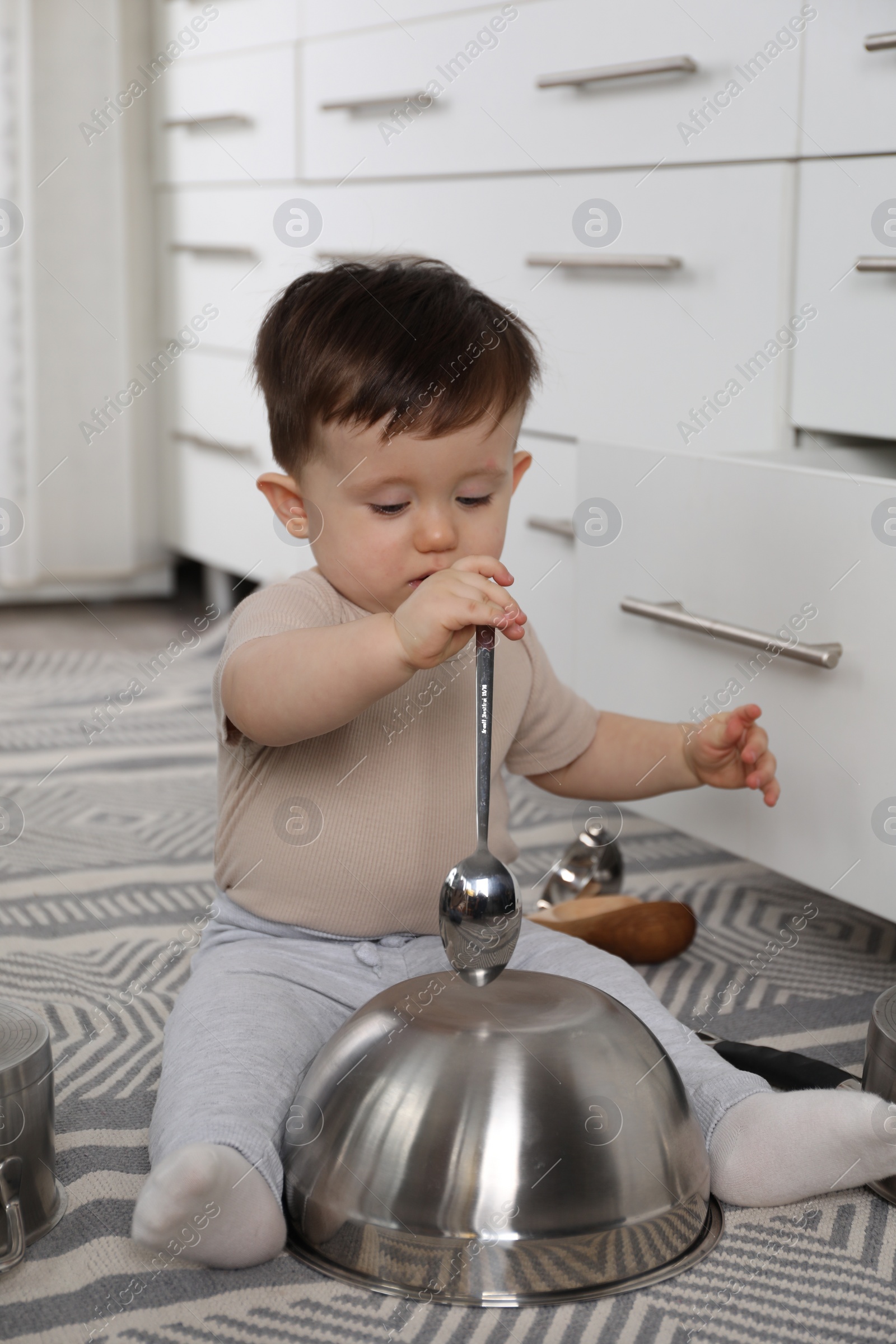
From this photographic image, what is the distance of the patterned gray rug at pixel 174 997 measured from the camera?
22.2 inches

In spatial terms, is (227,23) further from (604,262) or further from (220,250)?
(604,262)

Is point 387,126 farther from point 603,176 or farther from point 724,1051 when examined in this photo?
point 724,1051

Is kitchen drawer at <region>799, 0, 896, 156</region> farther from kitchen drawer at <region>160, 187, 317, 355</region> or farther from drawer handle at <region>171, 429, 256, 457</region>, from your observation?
drawer handle at <region>171, 429, 256, 457</region>

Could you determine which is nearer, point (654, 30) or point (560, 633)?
point (654, 30)

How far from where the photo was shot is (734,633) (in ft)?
2.96

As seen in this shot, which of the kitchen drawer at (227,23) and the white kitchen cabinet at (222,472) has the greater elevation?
the kitchen drawer at (227,23)

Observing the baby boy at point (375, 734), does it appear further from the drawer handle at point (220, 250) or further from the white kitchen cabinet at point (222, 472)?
the drawer handle at point (220, 250)

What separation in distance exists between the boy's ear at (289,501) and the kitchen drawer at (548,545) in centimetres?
52

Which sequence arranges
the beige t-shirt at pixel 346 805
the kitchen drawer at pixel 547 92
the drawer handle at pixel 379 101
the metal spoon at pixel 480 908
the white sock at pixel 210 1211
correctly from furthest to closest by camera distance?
1. the drawer handle at pixel 379 101
2. the kitchen drawer at pixel 547 92
3. the beige t-shirt at pixel 346 805
4. the metal spoon at pixel 480 908
5. the white sock at pixel 210 1211

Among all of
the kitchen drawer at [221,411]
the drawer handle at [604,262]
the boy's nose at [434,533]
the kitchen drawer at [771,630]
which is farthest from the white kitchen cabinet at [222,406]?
the boy's nose at [434,533]

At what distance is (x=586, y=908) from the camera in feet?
3.11

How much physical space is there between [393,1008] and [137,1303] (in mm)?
161

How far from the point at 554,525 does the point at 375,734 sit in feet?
1.83

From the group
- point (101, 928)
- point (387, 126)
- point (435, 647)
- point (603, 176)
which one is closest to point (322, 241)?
point (387, 126)
